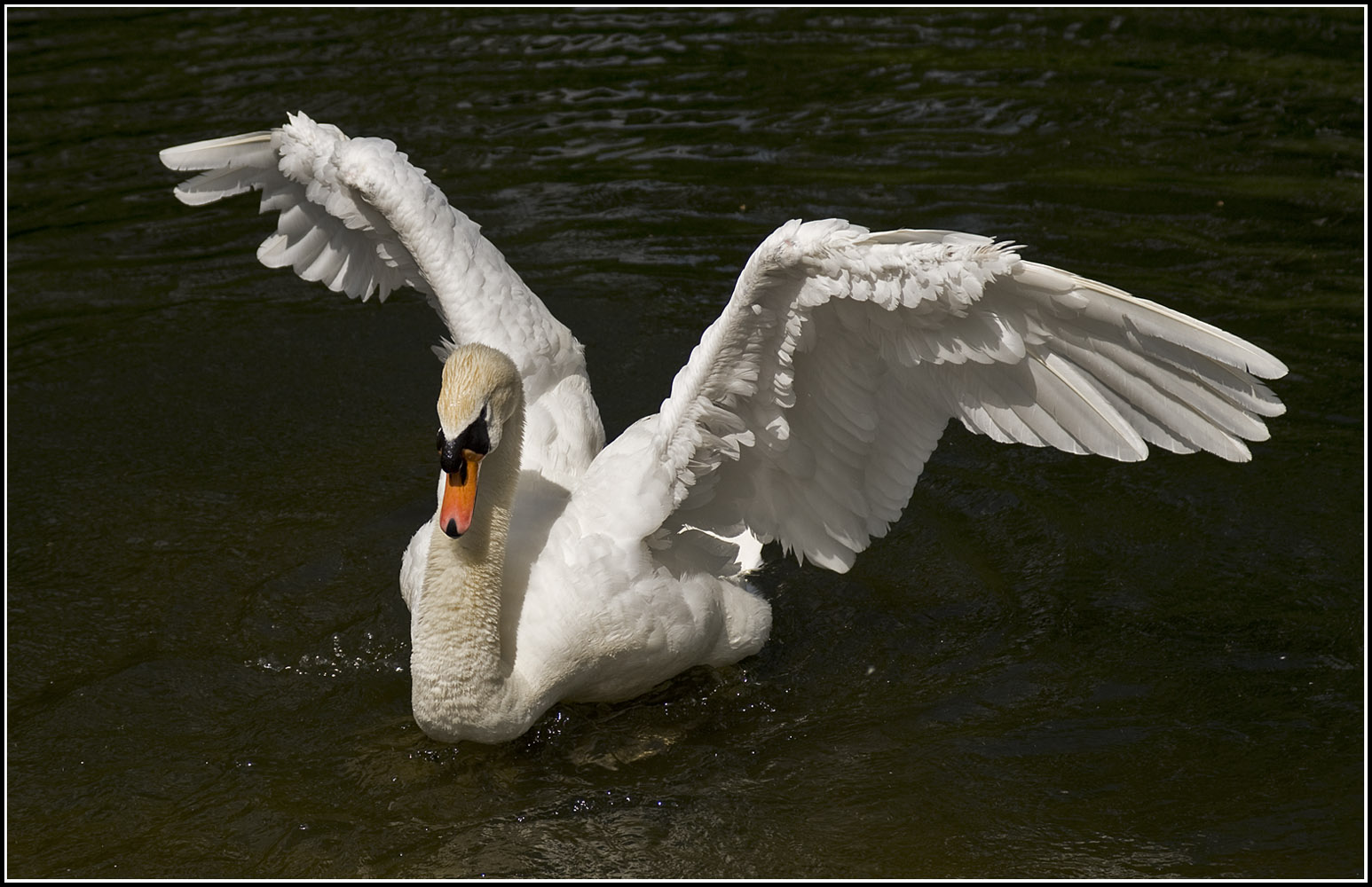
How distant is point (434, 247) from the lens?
20.9 ft

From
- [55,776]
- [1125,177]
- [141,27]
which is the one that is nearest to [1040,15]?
[1125,177]

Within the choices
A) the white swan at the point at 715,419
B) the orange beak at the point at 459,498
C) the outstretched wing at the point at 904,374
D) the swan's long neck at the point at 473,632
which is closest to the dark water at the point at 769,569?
the swan's long neck at the point at 473,632

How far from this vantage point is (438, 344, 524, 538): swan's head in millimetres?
4930

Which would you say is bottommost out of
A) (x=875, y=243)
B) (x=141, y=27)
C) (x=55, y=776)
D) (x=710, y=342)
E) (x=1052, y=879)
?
(x=1052, y=879)

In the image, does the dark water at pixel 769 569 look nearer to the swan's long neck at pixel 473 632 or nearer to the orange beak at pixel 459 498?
the swan's long neck at pixel 473 632

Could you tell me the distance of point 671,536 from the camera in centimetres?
583

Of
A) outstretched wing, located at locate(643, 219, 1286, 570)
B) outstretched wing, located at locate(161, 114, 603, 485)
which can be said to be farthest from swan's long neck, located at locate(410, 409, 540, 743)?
outstretched wing, located at locate(161, 114, 603, 485)

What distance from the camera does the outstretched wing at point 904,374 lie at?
4551 millimetres

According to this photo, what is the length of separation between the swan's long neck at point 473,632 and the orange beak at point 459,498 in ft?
1.20

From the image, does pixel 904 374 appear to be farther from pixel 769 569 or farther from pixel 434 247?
pixel 434 247

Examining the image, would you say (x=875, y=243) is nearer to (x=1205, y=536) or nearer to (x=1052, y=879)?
(x=1052, y=879)

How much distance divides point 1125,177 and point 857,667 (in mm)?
5828

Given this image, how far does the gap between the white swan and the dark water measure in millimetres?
560

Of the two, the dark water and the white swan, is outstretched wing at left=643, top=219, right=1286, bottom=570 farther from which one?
the dark water
